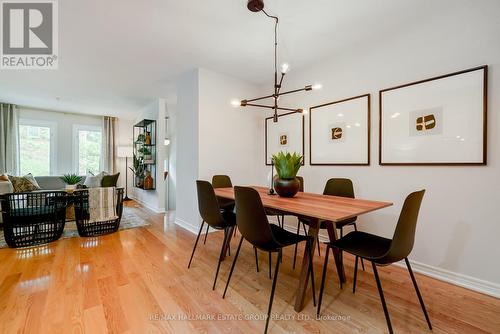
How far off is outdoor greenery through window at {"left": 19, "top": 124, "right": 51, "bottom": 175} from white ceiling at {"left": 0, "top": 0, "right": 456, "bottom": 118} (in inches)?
80.3

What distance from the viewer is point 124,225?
3598 mm

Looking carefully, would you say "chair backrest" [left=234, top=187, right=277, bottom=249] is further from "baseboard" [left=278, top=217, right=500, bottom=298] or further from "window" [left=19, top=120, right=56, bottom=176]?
"window" [left=19, top=120, right=56, bottom=176]

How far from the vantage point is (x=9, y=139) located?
4.98m

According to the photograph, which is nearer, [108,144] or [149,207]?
[149,207]

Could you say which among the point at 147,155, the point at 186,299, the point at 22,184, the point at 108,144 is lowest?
the point at 186,299

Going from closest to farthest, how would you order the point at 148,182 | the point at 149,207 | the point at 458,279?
the point at 458,279, the point at 148,182, the point at 149,207

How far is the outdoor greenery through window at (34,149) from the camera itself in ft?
17.2

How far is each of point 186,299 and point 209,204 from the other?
761 mm

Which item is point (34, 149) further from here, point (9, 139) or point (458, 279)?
point (458, 279)

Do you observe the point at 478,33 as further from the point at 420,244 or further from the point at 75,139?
the point at 75,139

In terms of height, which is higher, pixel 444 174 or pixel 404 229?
pixel 444 174

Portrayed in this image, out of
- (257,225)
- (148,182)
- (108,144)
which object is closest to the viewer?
(257,225)

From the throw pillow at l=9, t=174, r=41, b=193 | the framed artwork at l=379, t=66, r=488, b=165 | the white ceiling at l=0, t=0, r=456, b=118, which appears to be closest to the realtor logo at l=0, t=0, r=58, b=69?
the white ceiling at l=0, t=0, r=456, b=118

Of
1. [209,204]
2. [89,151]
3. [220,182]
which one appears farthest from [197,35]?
[89,151]
